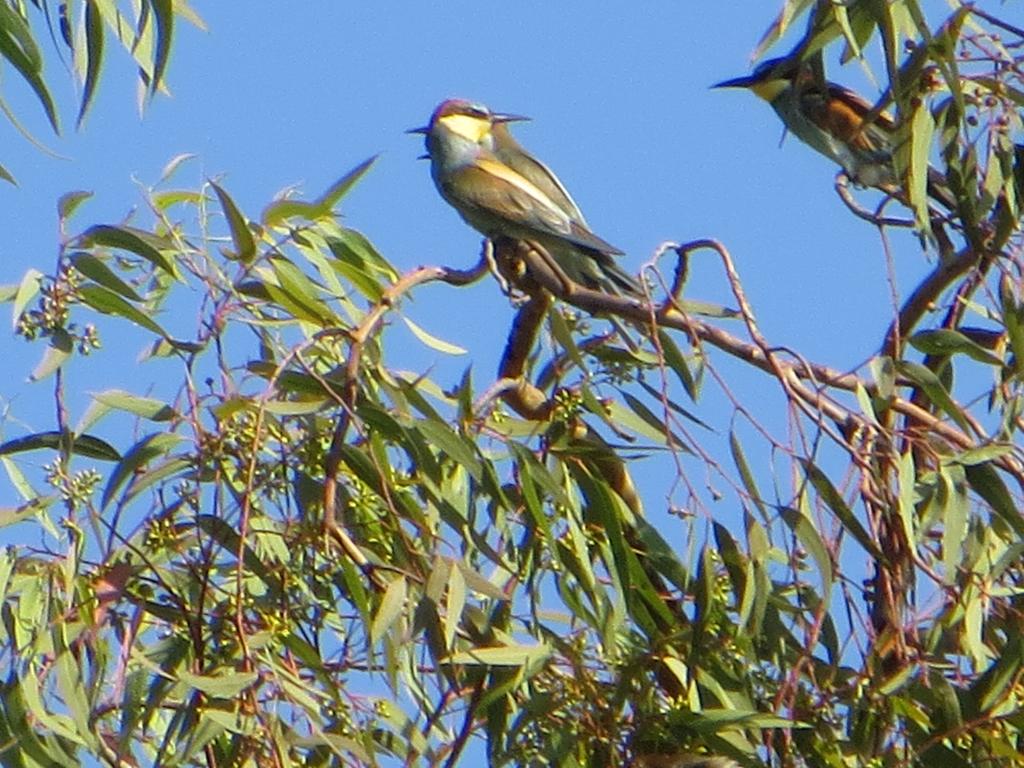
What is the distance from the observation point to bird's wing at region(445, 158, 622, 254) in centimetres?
349

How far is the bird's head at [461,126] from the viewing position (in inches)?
162

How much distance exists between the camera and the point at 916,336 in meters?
2.44

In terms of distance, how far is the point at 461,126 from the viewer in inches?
165

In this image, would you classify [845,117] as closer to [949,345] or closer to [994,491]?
[949,345]

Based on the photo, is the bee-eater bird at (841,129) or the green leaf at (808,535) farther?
the bee-eater bird at (841,129)

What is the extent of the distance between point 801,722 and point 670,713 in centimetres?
14

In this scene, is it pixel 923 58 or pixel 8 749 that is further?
pixel 923 58

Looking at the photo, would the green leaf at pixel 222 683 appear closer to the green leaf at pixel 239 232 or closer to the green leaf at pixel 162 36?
the green leaf at pixel 239 232

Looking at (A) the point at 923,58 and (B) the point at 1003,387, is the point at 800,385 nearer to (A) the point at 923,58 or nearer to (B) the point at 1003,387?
(B) the point at 1003,387

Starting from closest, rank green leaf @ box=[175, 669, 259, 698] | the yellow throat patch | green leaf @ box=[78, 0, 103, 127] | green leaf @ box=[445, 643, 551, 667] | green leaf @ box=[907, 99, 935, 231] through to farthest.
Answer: green leaf @ box=[175, 669, 259, 698] → green leaf @ box=[445, 643, 551, 667] → green leaf @ box=[78, 0, 103, 127] → green leaf @ box=[907, 99, 935, 231] → the yellow throat patch

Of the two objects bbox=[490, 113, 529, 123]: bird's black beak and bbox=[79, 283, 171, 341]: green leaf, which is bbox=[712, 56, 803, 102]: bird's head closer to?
bbox=[490, 113, 529, 123]: bird's black beak

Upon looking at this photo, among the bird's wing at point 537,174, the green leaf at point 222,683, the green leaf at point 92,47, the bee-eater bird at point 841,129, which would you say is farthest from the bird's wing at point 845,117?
the green leaf at point 222,683

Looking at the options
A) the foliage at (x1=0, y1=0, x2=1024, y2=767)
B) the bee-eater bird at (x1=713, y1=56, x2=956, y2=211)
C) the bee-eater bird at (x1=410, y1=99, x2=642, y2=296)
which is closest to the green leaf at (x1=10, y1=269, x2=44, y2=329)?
the foliage at (x1=0, y1=0, x2=1024, y2=767)

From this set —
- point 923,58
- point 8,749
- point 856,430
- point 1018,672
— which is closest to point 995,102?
point 923,58
